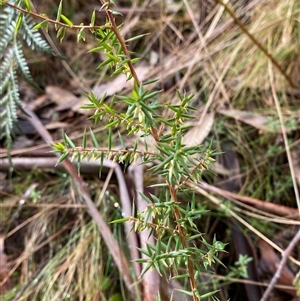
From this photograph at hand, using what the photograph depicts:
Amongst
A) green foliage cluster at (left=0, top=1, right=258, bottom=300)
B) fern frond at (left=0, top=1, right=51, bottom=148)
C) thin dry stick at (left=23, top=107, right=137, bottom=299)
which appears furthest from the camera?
fern frond at (left=0, top=1, right=51, bottom=148)

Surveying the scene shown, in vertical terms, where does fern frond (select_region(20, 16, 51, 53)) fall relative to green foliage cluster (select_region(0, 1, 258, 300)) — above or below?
above

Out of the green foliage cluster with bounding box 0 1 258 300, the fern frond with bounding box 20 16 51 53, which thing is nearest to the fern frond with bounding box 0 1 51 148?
the fern frond with bounding box 20 16 51 53

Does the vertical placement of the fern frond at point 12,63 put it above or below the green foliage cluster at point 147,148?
above

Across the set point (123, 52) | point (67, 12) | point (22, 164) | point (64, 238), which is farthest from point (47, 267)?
point (67, 12)

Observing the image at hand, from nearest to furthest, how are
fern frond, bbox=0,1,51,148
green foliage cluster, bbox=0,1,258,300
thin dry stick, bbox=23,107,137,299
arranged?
green foliage cluster, bbox=0,1,258,300 → thin dry stick, bbox=23,107,137,299 → fern frond, bbox=0,1,51,148

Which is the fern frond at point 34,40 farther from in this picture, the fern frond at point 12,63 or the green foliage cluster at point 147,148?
the green foliage cluster at point 147,148

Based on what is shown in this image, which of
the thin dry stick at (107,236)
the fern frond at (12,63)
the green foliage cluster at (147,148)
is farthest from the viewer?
the fern frond at (12,63)

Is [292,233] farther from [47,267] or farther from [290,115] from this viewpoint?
[47,267]

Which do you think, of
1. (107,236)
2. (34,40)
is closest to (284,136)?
(107,236)

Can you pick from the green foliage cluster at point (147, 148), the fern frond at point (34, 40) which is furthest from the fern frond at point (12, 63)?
the green foliage cluster at point (147, 148)

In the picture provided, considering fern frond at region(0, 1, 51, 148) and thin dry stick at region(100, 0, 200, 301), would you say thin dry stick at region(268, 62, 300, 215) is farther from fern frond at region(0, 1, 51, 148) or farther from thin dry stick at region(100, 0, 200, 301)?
fern frond at region(0, 1, 51, 148)

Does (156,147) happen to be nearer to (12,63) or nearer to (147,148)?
(147,148)
